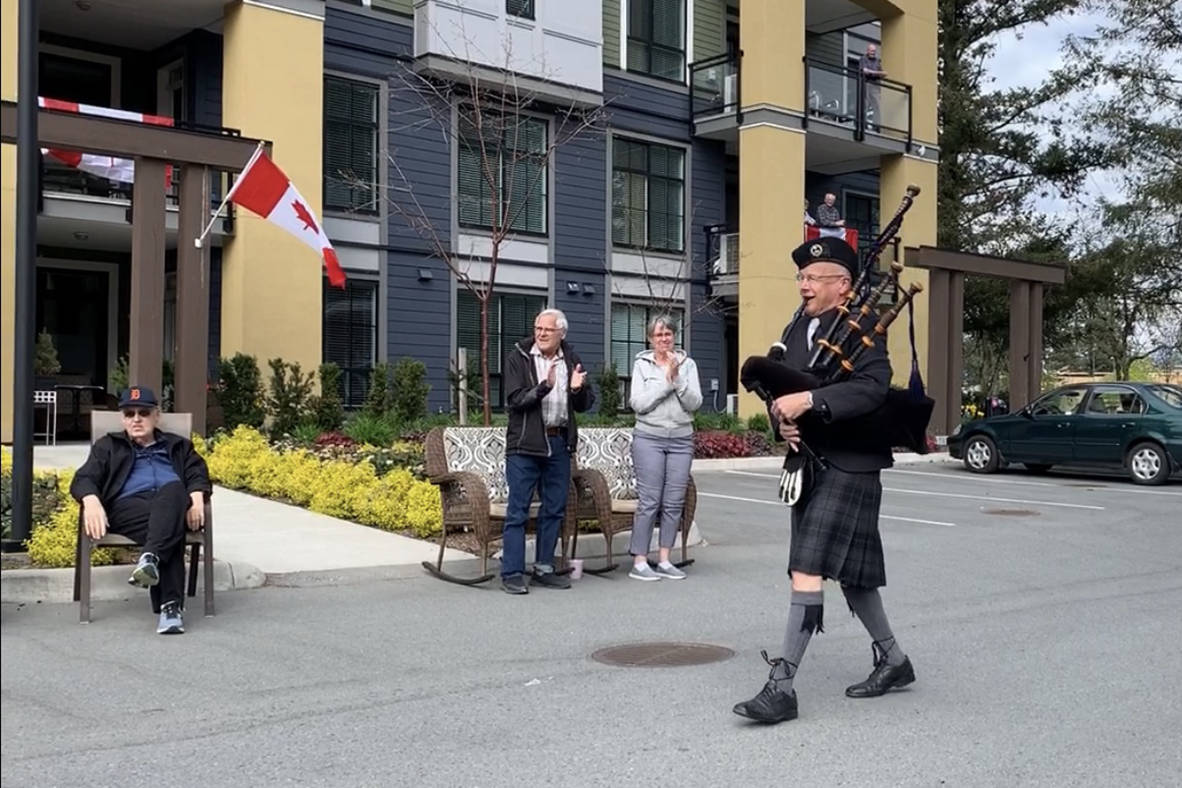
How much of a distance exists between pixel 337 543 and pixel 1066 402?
13.9 metres

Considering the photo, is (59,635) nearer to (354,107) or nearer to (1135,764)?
(1135,764)

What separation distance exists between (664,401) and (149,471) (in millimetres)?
3604

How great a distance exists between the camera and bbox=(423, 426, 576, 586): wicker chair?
8727 millimetres

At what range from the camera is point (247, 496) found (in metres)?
12.6

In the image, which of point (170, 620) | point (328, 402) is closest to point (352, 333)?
point (328, 402)

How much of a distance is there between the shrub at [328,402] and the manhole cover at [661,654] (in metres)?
11.6

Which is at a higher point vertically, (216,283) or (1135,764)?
(216,283)

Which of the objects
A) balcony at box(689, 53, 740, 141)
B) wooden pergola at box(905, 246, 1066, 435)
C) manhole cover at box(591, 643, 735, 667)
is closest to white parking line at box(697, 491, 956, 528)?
manhole cover at box(591, 643, 735, 667)

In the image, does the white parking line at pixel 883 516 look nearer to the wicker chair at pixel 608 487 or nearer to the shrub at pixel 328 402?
the wicker chair at pixel 608 487

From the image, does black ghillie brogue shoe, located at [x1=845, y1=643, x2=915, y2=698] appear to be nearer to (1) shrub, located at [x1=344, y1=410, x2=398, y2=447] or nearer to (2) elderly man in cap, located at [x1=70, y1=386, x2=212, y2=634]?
(2) elderly man in cap, located at [x1=70, y1=386, x2=212, y2=634]

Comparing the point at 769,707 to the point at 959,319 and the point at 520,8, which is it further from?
the point at 959,319

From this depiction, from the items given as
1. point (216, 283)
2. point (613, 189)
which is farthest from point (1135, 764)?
point (613, 189)

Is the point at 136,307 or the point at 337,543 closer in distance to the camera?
the point at 337,543

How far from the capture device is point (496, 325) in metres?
23.5
